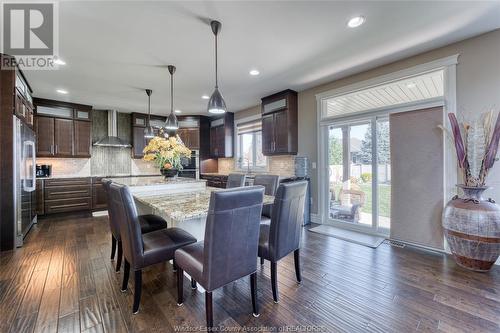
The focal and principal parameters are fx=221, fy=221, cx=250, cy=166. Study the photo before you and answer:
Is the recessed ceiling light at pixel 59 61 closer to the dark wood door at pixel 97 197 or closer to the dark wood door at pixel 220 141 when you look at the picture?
the dark wood door at pixel 97 197

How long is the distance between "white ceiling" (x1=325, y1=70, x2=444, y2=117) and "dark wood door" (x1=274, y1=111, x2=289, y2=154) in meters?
0.84

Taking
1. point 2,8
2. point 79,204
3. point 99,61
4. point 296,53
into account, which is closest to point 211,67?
point 296,53

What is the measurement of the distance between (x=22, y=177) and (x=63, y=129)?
2.45m

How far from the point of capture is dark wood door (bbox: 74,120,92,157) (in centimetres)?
557

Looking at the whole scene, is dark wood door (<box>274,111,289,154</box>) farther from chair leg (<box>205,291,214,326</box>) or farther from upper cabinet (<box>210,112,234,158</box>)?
chair leg (<box>205,291,214,326</box>)

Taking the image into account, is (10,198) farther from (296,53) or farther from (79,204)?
(296,53)

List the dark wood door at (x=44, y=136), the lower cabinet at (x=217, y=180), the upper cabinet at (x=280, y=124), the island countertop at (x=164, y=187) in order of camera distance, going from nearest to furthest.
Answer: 1. the island countertop at (x=164, y=187)
2. the upper cabinet at (x=280, y=124)
3. the dark wood door at (x=44, y=136)
4. the lower cabinet at (x=217, y=180)

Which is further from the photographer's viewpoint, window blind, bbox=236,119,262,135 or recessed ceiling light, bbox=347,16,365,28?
window blind, bbox=236,119,262,135

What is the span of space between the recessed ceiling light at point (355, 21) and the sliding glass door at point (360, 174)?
173 centimetres

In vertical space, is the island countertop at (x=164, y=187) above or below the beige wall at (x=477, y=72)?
below

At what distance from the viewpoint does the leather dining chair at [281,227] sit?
77.3 inches

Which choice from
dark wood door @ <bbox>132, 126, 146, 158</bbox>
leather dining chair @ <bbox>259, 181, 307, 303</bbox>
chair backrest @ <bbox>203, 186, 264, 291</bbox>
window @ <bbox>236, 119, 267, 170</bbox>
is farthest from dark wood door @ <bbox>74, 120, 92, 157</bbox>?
chair backrest @ <bbox>203, 186, 264, 291</bbox>

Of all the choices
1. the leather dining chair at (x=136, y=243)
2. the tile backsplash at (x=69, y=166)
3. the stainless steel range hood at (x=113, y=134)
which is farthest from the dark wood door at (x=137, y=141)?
the leather dining chair at (x=136, y=243)

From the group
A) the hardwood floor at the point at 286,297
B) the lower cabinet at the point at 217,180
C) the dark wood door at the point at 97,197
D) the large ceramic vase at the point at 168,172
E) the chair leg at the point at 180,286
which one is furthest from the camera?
the lower cabinet at the point at 217,180
